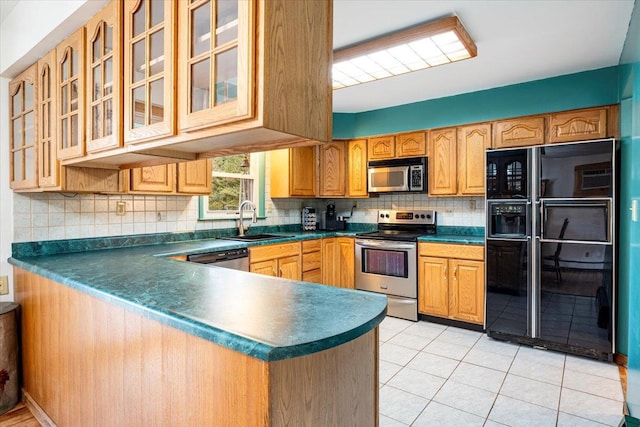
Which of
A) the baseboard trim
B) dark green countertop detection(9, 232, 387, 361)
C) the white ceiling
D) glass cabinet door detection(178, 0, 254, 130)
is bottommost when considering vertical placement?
the baseboard trim

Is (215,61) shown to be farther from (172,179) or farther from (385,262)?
(385,262)

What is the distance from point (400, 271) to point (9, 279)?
3449mm

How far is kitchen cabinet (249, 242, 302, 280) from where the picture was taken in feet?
11.6

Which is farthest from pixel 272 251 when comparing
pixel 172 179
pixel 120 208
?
pixel 120 208

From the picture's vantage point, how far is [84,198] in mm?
2811

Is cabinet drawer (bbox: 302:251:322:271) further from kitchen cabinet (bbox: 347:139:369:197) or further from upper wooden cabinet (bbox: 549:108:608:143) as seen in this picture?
upper wooden cabinet (bbox: 549:108:608:143)

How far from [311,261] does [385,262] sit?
0.88 m

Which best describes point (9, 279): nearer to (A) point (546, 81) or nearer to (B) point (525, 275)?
(B) point (525, 275)

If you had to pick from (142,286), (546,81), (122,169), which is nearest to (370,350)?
(142,286)

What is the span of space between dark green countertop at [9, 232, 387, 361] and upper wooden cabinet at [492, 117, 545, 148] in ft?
9.32

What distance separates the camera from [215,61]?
118cm

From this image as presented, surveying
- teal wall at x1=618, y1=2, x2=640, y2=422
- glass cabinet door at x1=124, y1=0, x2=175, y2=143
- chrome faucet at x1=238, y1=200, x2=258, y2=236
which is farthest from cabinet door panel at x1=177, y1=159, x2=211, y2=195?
teal wall at x1=618, y1=2, x2=640, y2=422

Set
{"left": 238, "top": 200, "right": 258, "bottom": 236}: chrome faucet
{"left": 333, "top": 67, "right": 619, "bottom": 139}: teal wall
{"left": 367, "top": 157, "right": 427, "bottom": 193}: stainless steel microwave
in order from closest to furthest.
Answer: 1. {"left": 333, "top": 67, "right": 619, "bottom": 139}: teal wall
2. {"left": 238, "top": 200, "right": 258, "bottom": 236}: chrome faucet
3. {"left": 367, "top": 157, "right": 427, "bottom": 193}: stainless steel microwave

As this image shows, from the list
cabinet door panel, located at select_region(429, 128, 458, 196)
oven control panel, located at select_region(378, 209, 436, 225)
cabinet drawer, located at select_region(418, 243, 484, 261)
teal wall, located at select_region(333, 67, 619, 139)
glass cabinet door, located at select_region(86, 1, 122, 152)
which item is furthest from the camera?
oven control panel, located at select_region(378, 209, 436, 225)
